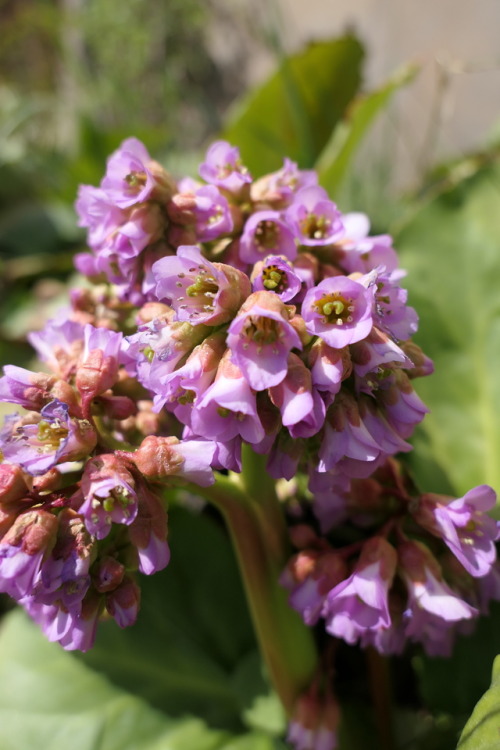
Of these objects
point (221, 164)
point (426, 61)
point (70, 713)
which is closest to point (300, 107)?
point (426, 61)

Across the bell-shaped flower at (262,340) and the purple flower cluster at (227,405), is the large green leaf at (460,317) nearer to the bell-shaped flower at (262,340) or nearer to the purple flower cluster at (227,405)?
the purple flower cluster at (227,405)

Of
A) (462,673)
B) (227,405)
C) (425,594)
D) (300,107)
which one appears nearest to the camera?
(227,405)

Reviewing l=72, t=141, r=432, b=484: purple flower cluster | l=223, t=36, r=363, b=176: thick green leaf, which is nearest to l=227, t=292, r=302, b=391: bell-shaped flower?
l=72, t=141, r=432, b=484: purple flower cluster

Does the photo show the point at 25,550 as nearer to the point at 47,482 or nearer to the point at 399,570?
the point at 47,482

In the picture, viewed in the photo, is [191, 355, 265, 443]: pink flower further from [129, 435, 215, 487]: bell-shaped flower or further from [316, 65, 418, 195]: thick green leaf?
[316, 65, 418, 195]: thick green leaf

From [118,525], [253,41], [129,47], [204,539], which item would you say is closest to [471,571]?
[118,525]

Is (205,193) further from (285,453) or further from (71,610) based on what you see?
(71,610)
